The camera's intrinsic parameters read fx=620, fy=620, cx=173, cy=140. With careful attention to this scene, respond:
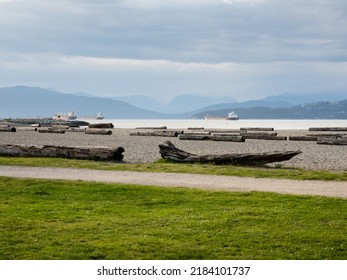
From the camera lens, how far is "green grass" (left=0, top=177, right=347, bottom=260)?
10242mm

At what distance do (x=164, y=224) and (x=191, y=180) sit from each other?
7.04 metres

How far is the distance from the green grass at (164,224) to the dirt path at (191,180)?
1374 millimetres

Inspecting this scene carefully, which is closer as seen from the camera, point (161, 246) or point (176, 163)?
point (161, 246)

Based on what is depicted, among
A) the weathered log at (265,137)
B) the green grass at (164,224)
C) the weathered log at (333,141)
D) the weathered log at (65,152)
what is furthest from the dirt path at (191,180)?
the weathered log at (265,137)

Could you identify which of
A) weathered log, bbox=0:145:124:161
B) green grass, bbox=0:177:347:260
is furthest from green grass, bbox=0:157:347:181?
green grass, bbox=0:177:347:260

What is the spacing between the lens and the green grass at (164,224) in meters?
10.2

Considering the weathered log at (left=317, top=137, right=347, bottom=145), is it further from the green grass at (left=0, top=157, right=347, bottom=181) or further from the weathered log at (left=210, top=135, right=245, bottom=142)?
the green grass at (left=0, top=157, right=347, bottom=181)

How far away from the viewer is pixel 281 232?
1160cm

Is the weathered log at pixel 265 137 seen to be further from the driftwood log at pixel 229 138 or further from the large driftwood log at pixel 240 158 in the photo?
the large driftwood log at pixel 240 158

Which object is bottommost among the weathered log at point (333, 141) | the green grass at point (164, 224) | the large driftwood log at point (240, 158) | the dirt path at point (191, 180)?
the green grass at point (164, 224)
